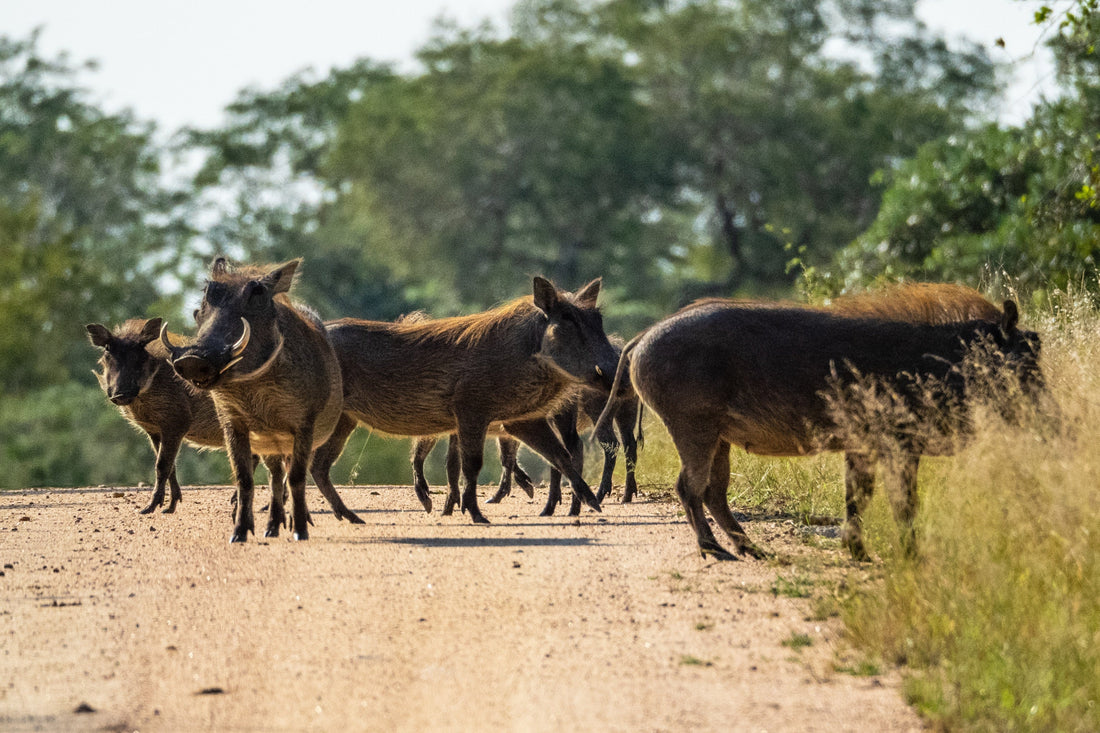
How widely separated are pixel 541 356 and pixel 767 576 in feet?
9.71

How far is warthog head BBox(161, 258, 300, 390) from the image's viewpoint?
689 cm

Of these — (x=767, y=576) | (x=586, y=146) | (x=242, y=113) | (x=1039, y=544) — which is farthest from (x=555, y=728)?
(x=242, y=113)

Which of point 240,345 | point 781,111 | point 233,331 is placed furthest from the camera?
point 781,111

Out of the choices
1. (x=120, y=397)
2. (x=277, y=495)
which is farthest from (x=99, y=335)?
(x=277, y=495)

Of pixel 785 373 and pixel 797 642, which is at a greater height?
pixel 785 373

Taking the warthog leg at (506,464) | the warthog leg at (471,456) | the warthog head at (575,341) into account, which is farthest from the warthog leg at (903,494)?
the warthog leg at (506,464)

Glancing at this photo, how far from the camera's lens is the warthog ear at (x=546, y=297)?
8.59 m

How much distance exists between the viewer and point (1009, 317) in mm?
6113

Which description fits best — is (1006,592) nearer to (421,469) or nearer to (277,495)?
(277,495)

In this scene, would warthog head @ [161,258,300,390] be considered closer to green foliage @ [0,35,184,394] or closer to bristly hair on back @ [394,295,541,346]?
bristly hair on back @ [394,295,541,346]

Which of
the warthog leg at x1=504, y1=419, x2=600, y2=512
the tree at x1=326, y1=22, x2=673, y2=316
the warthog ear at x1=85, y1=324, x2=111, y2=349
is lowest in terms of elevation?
the warthog leg at x1=504, y1=419, x2=600, y2=512

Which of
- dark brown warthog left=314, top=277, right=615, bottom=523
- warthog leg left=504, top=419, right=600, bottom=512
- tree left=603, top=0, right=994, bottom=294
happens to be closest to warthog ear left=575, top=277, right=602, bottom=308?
dark brown warthog left=314, top=277, right=615, bottom=523

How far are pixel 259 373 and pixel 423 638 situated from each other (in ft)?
9.35

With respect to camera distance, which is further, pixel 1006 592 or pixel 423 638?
pixel 423 638
